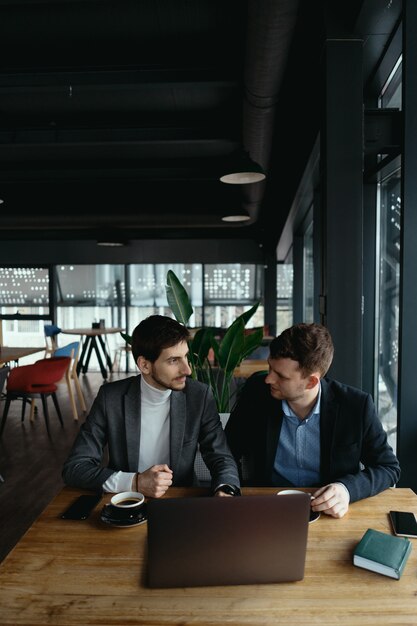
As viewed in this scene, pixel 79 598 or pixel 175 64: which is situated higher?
pixel 175 64

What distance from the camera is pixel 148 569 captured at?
1150mm

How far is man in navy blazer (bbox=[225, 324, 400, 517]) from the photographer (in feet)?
5.82

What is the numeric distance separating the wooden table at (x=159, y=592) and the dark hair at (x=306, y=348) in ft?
1.83

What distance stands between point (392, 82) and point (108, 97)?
256 cm

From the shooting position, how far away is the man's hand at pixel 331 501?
4.99 feet

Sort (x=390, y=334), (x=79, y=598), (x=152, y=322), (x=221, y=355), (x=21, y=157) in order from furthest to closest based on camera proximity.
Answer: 1. (x=21, y=157)
2. (x=390, y=334)
3. (x=221, y=355)
4. (x=152, y=322)
5. (x=79, y=598)

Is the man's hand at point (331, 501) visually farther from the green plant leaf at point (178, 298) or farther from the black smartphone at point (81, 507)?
the green plant leaf at point (178, 298)

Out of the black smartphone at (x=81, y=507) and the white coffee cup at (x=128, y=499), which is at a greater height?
the white coffee cup at (x=128, y=499)

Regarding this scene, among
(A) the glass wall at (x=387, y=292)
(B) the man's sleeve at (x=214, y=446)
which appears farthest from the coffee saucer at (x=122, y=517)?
(A) the glass wall at (x=387, y=292)

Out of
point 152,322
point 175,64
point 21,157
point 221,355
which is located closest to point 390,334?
point 221,355

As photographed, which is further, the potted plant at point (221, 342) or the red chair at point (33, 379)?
the red chair at point (33, 379)

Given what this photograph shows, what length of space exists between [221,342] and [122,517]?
149cm

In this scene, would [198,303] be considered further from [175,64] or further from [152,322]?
[152,322]

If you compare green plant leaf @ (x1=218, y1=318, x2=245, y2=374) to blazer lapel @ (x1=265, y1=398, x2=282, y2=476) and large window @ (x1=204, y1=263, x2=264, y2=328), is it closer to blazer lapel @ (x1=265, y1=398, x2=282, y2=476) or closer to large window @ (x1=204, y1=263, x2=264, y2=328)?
blazer lapel @ (x1=265, y1=398, x2=282, y2=476)
